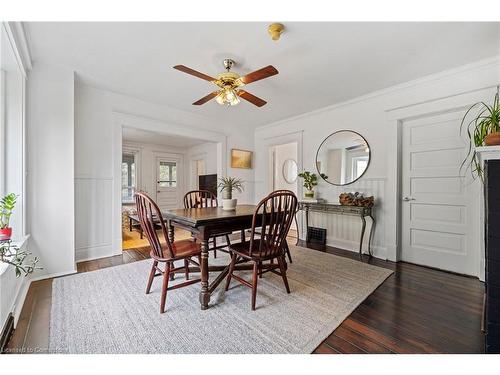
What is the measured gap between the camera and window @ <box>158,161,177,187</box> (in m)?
6.87

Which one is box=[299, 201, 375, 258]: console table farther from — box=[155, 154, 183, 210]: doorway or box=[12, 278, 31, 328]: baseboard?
box=[155, 154, 183, 210]: doorway

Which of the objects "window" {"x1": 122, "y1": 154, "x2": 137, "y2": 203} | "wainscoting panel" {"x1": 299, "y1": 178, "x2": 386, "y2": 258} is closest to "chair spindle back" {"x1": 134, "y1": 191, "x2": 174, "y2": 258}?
"wainscoting panel" {"x1": 299, "y1": 178, "x2": 386, "y2": 258}

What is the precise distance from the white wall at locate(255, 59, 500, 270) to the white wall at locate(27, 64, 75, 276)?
346 centimetres

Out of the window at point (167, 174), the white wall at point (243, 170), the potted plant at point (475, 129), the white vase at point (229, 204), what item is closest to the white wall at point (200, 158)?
the window at point (167, 174)

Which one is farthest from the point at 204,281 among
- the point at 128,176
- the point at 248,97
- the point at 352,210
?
the point at 128,176

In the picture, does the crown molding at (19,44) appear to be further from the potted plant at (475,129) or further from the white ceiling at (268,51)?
the potted plant at (475,129)

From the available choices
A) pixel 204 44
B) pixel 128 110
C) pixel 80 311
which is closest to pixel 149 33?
pixel 204 44

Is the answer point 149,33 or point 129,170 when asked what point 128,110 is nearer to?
point 149,33

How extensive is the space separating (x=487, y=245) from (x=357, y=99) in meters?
2.64

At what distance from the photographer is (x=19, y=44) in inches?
76.6

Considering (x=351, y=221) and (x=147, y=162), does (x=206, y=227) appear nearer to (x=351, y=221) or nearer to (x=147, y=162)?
(x=351, y=221)

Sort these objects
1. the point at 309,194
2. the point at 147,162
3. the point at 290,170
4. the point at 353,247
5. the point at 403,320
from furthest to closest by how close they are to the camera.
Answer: the point at 147,162, the point at 290,170, the point at 309,194, the point at 353,247, the point at 403,320

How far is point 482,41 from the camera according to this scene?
202 centimetres

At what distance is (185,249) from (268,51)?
6.52ft
